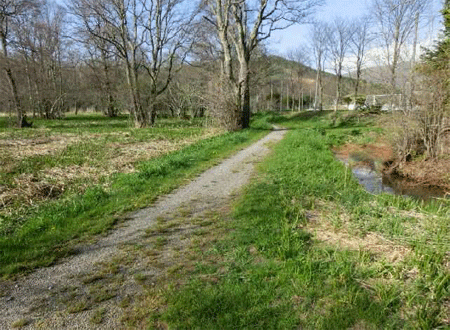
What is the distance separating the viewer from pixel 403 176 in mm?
11430

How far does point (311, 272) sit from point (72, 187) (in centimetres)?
576

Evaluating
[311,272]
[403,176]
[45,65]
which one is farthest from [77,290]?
[45,65]

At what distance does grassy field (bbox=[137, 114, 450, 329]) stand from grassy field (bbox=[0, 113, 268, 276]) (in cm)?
161

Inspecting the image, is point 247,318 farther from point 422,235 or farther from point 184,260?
point 422,235

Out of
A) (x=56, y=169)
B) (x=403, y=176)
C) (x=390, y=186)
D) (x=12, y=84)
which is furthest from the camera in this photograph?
(x=12, y=84)

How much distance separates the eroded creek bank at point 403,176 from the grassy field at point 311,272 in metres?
4.20

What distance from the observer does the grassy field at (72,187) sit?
14.7ft

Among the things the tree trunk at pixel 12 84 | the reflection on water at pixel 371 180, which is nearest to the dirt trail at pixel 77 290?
the reflection on water at pixel 371 180

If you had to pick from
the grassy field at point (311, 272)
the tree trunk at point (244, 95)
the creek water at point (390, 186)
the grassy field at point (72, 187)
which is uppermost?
the tree trunk at point (244, 95)

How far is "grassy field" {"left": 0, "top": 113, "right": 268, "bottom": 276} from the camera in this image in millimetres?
4477

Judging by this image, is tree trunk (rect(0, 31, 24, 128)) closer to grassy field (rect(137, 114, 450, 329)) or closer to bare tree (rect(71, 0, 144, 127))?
bare tree (rect(71, 0, 144, 127))

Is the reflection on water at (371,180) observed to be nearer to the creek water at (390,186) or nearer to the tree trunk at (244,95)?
the creek water at (390,186)

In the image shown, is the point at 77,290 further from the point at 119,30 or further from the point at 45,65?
the point at 45,65

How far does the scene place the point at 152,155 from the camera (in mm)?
11125
